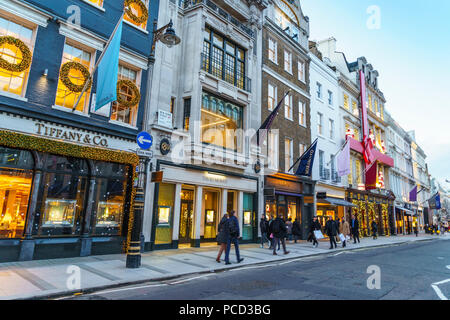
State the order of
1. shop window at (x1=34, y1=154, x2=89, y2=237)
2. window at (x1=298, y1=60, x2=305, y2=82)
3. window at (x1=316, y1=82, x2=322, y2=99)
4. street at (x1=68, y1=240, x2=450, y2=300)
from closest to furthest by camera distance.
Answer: street at (x1=68, y1=240, x2=450, y2=300) → shop window at (x1=34, y1=154, x2=89, y2=237) → window at (x1=298, y1=60, x2=305, y2=82) → window at (x1=316, y1=82, x2=322, y2=99)

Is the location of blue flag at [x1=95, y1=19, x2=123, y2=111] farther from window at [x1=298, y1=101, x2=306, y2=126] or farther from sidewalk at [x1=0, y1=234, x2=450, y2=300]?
window at [x1=298, y1=101, x2=306, y2=126]

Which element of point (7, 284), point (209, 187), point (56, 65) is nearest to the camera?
point (7, 284)

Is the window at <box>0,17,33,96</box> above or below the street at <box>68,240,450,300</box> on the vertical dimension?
above

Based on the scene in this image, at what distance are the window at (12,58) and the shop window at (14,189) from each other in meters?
2.23

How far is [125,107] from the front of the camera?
533 inches

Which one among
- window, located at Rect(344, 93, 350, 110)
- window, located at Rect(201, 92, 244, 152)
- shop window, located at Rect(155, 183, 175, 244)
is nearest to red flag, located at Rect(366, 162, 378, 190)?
window, located at Rect(344, 93, 350, 110)

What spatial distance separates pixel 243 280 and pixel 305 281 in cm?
168

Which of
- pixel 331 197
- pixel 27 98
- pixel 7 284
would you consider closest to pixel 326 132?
pixel 331 197

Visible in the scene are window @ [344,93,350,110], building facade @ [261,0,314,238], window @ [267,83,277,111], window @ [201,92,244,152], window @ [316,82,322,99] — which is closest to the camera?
window @ [201,92,244,152]

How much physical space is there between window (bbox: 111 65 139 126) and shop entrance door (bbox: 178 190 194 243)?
5.08 metres

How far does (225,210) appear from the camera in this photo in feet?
56.7

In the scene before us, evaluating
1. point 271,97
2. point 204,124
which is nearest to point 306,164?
point 271,97

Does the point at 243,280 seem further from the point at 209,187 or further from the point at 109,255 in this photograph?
the point at 209,187

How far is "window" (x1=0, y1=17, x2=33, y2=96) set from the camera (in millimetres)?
10156
